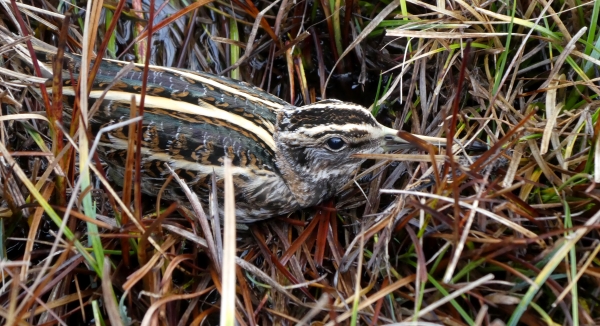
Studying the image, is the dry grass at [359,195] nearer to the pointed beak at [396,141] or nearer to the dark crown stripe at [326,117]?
the pointed beak at [396,141]

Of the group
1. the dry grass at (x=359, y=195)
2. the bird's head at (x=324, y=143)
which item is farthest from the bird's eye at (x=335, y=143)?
the dry grass at (x=359, y=195)

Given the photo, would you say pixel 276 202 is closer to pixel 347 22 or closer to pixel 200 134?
pixel 200 134

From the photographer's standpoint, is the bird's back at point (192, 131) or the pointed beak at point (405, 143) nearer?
the bird's back at point (192, 131)

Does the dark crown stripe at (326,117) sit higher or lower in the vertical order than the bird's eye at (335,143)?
higher

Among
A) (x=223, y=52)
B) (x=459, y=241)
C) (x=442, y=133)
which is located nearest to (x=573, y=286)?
(x=459, y=241)

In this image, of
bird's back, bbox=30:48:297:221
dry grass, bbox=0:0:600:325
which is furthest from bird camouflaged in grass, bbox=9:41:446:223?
dry grass, bbox=0:0:600:325

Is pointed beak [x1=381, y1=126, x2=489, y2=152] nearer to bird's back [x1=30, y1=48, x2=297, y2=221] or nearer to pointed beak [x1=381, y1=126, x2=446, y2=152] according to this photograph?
pointed beak [x1=381, y1=126, x2=446, y2=152]
